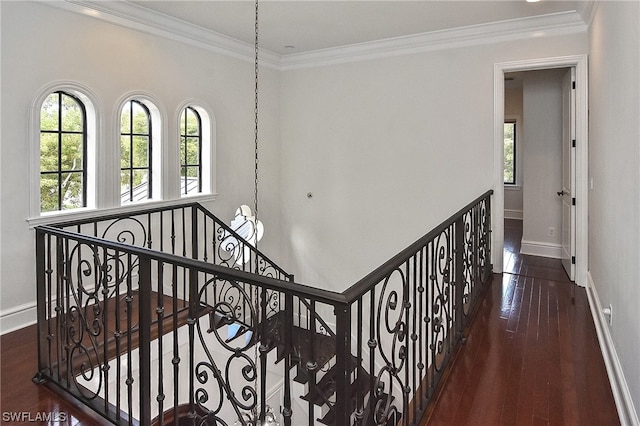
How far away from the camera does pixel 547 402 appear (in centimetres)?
232

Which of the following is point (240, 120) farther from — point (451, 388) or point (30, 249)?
point (451, 388)

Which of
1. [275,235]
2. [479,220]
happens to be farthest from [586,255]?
[275,235]

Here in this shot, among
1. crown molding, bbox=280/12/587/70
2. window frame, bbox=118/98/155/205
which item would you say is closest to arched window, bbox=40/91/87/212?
window frame, bbox=118/98/155/205

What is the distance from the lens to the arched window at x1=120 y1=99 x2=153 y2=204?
4535 mm

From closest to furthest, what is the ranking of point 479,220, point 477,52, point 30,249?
point 30,249 < point 479,220 < point 477,52

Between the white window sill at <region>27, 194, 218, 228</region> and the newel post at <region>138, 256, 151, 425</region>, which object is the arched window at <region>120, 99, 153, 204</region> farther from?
the newel post at <region>138, 256, 151, 425</region>

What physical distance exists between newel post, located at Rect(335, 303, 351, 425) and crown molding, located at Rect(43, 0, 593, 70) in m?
3.95

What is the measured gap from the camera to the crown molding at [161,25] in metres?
3.97

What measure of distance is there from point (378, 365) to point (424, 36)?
14.7 ft

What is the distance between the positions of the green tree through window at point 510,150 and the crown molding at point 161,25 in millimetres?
6147

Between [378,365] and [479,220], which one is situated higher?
[479,220]

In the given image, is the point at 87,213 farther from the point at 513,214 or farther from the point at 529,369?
the point at 513,214

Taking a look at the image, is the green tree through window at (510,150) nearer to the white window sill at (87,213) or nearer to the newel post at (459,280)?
the white window sill at (87,213)

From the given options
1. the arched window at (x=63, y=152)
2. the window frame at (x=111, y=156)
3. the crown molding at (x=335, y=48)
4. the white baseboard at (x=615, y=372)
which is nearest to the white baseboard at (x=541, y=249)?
the white baseboard at (x=615, y=372)
